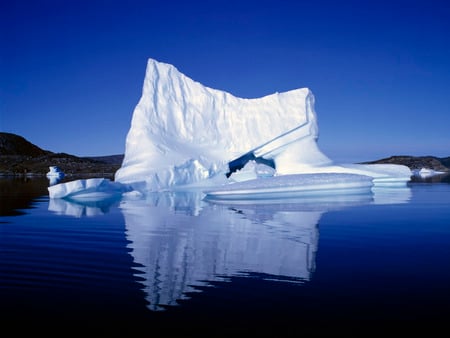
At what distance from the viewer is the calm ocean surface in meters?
3.81

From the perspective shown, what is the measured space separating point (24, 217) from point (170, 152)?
36.6 feet

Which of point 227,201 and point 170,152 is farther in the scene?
point 170,152

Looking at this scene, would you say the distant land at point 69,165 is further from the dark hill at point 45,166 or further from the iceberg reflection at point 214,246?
the iceberg reflection at point 214,246

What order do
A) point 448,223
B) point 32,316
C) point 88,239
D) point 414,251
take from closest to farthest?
1. point 32,316
2. point 414,251
3. point 88,239
4. point 448,223

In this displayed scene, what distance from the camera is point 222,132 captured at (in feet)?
83.0

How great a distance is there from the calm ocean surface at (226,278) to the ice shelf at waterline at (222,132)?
13302mm

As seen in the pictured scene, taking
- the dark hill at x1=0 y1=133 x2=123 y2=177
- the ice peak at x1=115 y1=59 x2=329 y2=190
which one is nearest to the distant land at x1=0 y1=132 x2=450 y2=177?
the dark hill at x1=0 y1=133 x2=123 y2=177

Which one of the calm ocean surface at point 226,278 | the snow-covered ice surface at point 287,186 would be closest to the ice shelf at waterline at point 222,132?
the snow-covered ice surface at point 287,186

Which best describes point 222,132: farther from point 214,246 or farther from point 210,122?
point 214,246

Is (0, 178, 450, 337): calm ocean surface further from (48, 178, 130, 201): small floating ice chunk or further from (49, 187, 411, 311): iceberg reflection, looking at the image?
(48, 178, 130, 201): small floating ice chunk

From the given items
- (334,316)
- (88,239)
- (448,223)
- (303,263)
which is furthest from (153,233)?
(448,223)

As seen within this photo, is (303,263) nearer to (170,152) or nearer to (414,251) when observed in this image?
(414,251)

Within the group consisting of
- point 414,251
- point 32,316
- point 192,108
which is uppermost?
point 192,108

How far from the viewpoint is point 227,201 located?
16.0 meters
